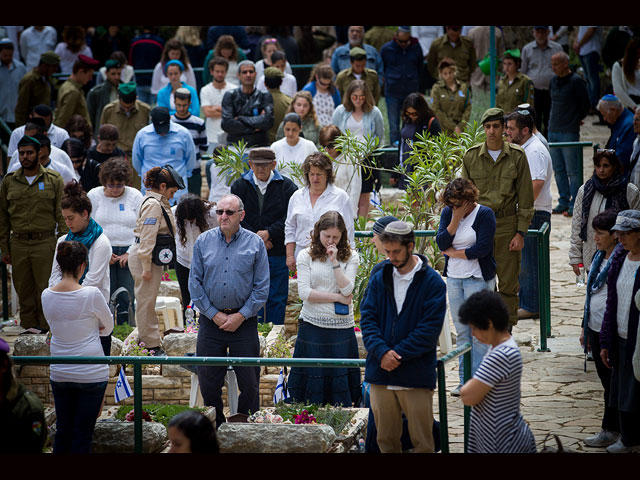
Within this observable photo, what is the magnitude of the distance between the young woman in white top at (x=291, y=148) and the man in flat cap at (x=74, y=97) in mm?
3467

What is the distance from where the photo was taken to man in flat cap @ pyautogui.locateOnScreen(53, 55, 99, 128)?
44.2 feet

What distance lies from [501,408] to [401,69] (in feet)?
31.7

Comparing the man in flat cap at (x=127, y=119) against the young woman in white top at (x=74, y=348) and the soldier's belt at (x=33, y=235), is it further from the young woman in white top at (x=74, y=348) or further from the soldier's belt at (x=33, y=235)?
the young woman in white top at (x=74, y=348)

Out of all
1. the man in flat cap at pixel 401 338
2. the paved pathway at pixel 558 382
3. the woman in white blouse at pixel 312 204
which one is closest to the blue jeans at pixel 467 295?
the paved pathway at pixel 558 382

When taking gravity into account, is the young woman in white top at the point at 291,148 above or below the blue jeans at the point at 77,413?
above

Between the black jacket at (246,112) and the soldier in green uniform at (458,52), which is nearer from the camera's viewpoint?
the black jacket at (246,112)

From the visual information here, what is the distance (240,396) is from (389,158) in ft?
19.4

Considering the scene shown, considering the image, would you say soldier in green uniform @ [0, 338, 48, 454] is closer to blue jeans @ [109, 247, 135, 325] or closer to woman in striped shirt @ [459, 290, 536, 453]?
woman in striped shirt @ [459, 290, 536, 453]

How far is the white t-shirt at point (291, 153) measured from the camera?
11051mm

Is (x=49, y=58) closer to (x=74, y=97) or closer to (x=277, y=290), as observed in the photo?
(x=74, y=97)

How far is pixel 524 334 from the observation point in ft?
32.8
